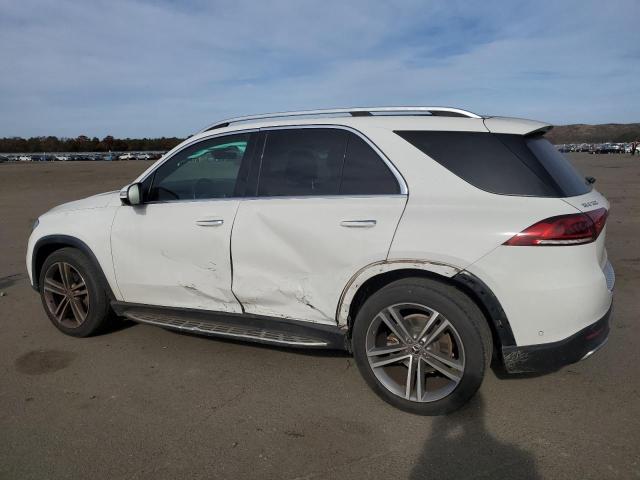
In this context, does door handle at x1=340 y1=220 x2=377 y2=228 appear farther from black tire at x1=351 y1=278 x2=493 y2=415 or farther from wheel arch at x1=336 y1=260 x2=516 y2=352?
black tire at x1=351 y1=278 x2=493 y2=415

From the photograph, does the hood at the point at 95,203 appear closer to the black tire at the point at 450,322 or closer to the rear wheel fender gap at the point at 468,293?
the rear wheel fender gap at the point at 468,293

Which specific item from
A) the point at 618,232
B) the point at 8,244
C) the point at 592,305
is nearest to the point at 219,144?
the point at 592,305

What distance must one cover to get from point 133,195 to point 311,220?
5.00 ft

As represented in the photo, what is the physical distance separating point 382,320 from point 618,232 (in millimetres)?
7251

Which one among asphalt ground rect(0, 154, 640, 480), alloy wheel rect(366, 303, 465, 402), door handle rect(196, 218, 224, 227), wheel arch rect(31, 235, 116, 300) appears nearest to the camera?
asphalt ground rect(0, 154, 640, 480)

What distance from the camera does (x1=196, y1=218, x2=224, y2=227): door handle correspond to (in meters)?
3.71

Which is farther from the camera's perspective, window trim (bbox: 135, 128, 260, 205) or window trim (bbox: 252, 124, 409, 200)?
window trim (bbox: 135, 128, 260, 205)

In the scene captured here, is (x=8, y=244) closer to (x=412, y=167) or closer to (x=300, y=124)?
(x=300, y=124)

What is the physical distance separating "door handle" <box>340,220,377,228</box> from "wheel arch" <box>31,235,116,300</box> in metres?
2.24

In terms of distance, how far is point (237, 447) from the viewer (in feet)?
9.70

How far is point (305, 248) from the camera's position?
135 inches

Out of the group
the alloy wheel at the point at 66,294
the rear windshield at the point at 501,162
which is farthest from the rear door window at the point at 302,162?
the alloy wheel at the point at 66,294

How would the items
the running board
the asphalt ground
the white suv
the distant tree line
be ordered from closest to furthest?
the asphalt ground
the white suv
the running board
the distant tree line

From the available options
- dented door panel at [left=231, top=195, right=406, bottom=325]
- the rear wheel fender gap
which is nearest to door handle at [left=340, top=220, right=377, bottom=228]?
dented door panel at [left=231, top=195, right=406, bottom=325]
